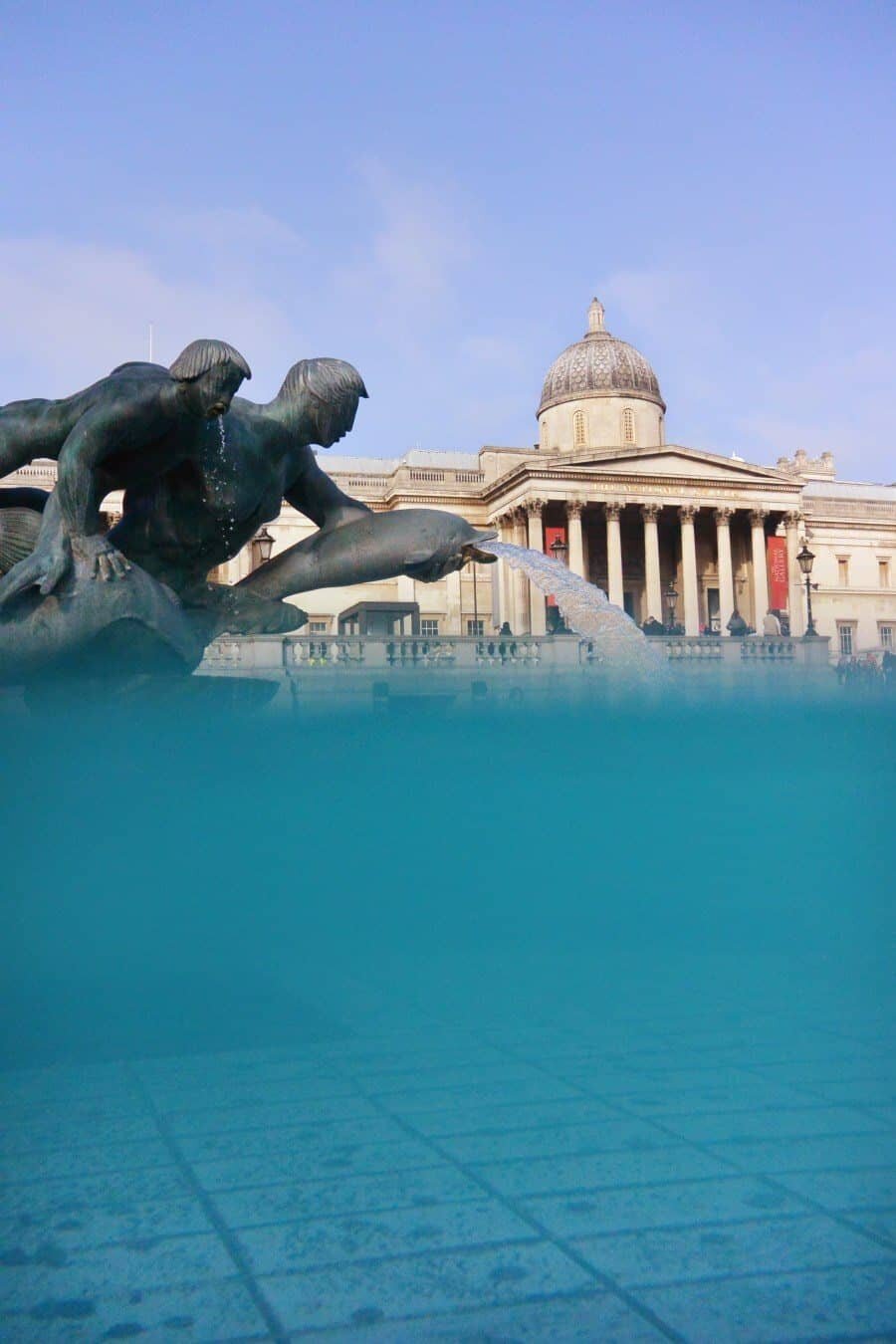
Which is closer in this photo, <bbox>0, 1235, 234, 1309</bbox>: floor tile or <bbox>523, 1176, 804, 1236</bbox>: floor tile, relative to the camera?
<bbox>0, 1235, 234, 1309</bbox>: floor tile

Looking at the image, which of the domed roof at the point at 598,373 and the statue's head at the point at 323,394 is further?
the domed roof at the point at 598,373

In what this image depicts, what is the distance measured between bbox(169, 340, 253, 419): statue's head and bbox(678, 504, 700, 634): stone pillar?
48.4m

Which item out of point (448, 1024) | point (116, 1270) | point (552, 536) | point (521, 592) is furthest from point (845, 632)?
point (116, 1270)

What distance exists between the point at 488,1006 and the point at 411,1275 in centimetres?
A: 120

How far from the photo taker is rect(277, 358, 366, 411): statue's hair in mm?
3924

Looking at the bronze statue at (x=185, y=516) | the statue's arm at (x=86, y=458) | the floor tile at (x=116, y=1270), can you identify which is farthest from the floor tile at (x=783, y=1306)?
the statue's arm at (x=86, y=458)

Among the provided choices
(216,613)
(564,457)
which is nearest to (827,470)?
(564,457)

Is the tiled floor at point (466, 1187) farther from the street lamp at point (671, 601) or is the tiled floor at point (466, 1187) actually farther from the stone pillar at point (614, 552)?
Result: the street lamp at point (671, 601)

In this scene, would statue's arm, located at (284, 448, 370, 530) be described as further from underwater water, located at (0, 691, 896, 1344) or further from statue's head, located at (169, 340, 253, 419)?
statue's head, located at (169, 340, 253, 419)

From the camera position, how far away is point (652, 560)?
5216 centimetres

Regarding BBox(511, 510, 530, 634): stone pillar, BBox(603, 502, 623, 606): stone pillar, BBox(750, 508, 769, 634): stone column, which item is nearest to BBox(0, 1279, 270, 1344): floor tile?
BBox(511, 510, 530, 634): stone pillar

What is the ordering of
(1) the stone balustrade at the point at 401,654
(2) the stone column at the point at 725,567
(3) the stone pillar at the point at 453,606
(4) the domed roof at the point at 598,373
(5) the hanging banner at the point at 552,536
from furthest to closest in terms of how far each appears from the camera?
1. (4) the domed roof at the point at 598,373
2. (3) the stone pillar at the point at 453,606
3. (2) the stone column at the point at 725,567
4. (5) the hanging banner at the point at 552,536
5. (1) the stone balustrade at the point at 401,654

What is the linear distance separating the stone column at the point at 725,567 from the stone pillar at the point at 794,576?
8.17 feet

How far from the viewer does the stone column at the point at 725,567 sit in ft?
172
